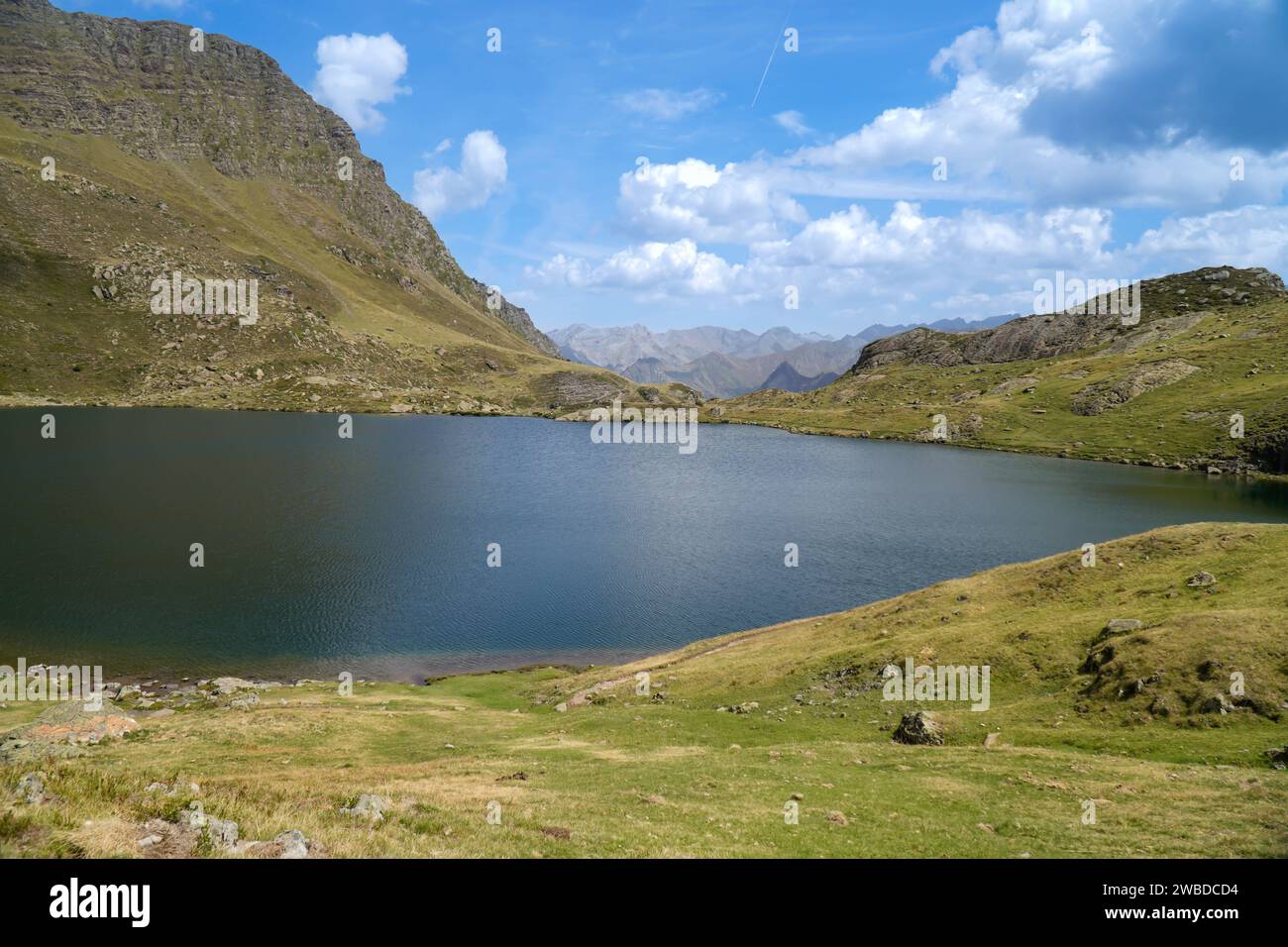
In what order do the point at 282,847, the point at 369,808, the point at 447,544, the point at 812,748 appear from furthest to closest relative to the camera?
the point at 447,544 < the point at 812,748 < the point at 369,808 < the point at 282,847

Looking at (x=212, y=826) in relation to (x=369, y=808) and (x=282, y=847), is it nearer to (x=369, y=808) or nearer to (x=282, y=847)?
(x=282, y=847)

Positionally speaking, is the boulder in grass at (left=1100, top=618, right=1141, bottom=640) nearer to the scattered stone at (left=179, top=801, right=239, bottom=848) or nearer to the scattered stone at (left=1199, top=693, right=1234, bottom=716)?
the scattered stone at (left=1199, top=693, right=1234, bottom=716)

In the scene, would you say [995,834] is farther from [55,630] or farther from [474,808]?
[55,630]

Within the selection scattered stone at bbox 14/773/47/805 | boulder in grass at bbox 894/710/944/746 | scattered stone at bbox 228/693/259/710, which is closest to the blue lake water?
scattered stone at bbox 228/693/259/710

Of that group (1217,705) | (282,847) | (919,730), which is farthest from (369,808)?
(1217,705)

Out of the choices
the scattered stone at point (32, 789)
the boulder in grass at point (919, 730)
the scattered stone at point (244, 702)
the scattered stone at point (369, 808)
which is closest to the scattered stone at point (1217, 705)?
the boulder in grass at point (919, 730)

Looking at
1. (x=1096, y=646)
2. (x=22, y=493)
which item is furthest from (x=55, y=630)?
(x=1096, y=646)
